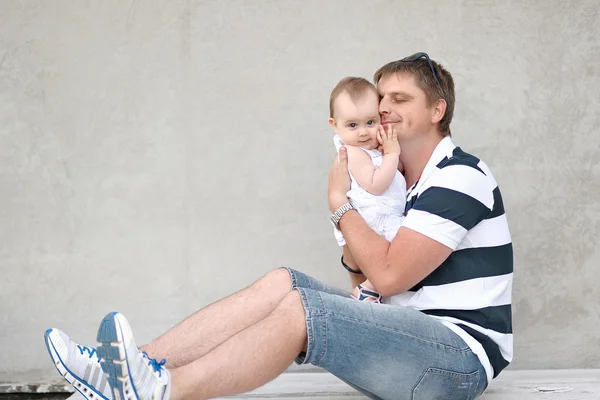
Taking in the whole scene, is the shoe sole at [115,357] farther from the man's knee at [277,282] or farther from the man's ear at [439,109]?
the man's ear at [439,109]

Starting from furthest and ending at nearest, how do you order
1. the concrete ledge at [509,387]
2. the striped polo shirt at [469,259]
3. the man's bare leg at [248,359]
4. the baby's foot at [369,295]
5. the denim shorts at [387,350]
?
the concrete ledge at [509,387], the baby's foot at [369,295], the striped polo shirt at [469,259], the denim shorts at [387,350], the man's bare leg at [248,359]

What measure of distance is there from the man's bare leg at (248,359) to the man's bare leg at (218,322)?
0.33 metres

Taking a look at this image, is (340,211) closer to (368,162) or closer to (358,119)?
(368,162)

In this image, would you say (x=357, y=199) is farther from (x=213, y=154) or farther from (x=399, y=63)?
(x=213, y=154)

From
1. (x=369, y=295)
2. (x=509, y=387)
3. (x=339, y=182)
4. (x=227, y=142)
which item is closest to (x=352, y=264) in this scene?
(x=369, y=295)

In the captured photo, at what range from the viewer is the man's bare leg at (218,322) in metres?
2.44

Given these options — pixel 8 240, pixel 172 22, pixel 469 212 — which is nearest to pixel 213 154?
pixel 172 22

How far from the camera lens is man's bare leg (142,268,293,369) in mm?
2439

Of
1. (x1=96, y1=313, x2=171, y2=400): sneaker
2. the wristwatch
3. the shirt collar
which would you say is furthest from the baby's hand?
(x1=96, y1=313, x2=171, y2=400): sneaker

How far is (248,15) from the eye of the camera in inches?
141

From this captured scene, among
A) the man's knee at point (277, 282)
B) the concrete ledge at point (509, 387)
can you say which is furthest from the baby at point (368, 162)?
the concrete ledge at point (509, 387)

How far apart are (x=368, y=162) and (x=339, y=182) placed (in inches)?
4.9

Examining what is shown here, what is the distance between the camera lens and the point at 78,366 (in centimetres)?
211

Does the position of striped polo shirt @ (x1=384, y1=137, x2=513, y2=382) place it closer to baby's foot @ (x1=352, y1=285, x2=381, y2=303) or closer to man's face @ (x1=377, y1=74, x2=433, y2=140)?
baby's foot @ (x1=352, y1=285, x2=381, y2=303)
